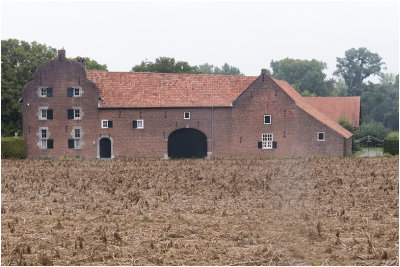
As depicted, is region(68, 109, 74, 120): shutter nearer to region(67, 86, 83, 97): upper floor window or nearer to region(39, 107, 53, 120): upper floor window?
region(67, 86, 83, 97): upper floor window

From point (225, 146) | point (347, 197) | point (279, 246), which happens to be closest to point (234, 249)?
point (279, 246)

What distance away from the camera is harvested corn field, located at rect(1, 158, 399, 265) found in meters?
8.81

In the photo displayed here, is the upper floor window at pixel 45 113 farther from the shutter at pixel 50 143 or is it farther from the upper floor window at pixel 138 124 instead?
the upper floor window at pixel 138 124

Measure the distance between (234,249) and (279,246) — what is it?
0.93 meters

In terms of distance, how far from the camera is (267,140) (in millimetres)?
38906

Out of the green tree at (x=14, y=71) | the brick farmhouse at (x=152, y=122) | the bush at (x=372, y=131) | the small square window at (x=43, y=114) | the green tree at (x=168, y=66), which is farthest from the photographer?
the green tree at (x=168, y=66)

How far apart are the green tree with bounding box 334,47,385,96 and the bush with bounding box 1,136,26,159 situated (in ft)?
159

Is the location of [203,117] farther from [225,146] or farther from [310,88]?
[310,88]

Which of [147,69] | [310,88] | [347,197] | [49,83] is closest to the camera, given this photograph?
[347,197]

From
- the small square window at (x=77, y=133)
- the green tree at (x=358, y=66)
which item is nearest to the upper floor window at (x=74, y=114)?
the small square window at (x=77, y=133)

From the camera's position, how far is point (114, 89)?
39844 millimetres

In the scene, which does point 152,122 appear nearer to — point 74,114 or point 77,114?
point 77,114

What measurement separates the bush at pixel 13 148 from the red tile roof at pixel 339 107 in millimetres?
32555

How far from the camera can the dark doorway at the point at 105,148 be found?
39031 mm
